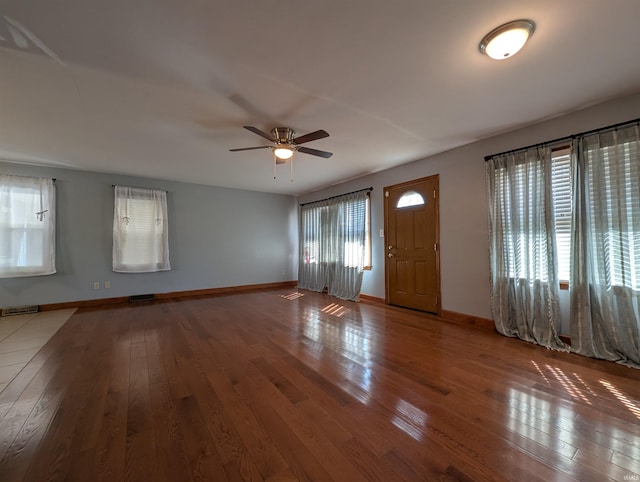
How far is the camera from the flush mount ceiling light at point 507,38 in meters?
1.62

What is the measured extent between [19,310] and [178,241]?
2533 mm

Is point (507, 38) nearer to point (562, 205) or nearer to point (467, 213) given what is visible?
point (562, 205)

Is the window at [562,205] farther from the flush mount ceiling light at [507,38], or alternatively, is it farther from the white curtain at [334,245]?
the white curtain at [334,245]

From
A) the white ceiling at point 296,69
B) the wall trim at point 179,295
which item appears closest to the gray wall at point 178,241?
the wall trim at point 179,295

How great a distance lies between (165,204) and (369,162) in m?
4.17

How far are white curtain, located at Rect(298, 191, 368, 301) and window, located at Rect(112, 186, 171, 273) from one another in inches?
121

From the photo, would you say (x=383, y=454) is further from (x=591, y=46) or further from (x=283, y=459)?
(x=591, y=46)

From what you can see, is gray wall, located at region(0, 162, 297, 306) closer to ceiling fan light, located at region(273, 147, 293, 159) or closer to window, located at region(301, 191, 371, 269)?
window, located at region(301, 191, 371, 269)

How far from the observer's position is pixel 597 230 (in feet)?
8.19

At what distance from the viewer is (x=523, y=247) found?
300 centimetres

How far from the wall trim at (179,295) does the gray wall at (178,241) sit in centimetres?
8

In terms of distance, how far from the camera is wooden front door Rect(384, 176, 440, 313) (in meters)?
3.99

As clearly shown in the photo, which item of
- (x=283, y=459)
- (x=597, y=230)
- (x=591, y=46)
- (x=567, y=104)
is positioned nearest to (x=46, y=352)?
(x=283, y=459)

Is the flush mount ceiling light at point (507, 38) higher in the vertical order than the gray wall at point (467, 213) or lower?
higher
